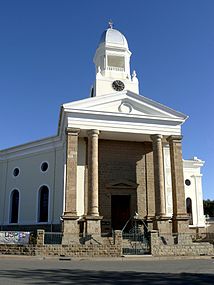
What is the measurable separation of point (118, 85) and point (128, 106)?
172 inches

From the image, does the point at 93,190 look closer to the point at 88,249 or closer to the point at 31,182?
the point at 88,249

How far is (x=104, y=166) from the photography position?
Answer: 2812cm

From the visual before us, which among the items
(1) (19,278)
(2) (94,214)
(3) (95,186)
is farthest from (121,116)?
(1) (19,278)

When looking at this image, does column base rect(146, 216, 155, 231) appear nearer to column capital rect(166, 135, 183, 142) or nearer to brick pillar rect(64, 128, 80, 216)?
column capital rect(166, 135, 183, 142)

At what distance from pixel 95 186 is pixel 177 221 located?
634 cm

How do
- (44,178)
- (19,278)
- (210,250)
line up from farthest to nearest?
(44,178), (210,250), (19,278)

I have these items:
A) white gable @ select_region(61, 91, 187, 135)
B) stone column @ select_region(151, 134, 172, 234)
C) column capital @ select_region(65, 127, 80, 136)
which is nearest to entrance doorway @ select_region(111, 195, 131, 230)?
stone column @ select_region(151, 134, 172, 234)

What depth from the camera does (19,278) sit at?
10664mm

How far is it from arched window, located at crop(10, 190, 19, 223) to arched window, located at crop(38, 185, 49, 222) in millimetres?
2860

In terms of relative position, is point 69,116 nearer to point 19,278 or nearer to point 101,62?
Answer: point 101,62

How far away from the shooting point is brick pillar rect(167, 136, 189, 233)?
24.6m

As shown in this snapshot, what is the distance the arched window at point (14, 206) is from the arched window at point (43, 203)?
2.86 m

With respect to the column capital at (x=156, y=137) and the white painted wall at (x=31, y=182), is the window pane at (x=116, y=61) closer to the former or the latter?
the column capital at (x=156, y=137)

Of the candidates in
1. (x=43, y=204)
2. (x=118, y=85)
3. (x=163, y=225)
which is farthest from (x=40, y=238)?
(x=118, y=85)
